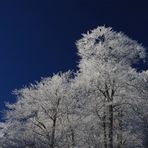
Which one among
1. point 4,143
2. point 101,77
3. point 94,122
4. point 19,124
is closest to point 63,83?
point 19,124

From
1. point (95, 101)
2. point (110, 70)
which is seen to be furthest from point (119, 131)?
point (110, 70)

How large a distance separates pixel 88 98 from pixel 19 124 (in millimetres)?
10735

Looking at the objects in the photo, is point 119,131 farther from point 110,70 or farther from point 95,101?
point 110,70

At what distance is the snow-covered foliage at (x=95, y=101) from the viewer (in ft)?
87.9

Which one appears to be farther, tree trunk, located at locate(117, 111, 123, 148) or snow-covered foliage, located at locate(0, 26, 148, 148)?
tree trunk, located at locate(117, 111, 123, 148)

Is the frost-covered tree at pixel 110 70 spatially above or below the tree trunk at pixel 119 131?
above

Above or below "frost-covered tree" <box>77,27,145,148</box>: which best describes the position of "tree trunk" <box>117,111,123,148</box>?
below

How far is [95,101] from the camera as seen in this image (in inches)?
1114

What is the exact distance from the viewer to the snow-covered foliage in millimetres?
26797

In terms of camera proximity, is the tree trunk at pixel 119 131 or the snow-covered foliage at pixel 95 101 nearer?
the snow-covered foliage at pixel 95 101

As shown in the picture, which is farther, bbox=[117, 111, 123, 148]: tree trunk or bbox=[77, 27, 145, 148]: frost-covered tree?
bbox=[117, 111, 123, 148]: tree trunk

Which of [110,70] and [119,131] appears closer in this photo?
[110,70]

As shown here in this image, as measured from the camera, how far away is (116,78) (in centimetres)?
2664

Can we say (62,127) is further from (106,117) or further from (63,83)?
(106,117)
